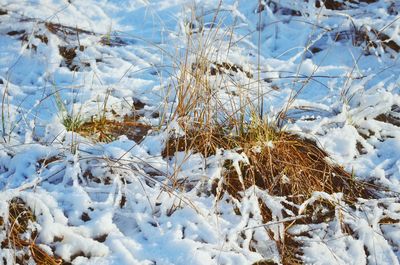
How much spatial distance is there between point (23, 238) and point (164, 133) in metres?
0.83

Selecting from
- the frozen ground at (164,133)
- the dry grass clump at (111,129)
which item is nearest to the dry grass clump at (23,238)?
the frozen ground at (164,133)

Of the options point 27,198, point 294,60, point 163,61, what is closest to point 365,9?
point 294,60

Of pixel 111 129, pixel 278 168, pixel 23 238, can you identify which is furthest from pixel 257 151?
pixel 23 238

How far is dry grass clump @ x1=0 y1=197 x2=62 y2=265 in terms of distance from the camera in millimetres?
1959

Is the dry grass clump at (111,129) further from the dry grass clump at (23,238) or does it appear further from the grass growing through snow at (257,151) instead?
the dry grass clump at (23,238)

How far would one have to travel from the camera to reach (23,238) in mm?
2002

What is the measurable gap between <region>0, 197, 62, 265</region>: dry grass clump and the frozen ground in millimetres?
29

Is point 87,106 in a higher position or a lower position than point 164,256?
higher

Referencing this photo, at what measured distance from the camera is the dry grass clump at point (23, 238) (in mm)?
1959

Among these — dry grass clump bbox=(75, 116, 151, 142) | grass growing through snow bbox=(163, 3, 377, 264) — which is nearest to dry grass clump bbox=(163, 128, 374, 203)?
grass growing through snow bbox=(163, 3, 377, 264)

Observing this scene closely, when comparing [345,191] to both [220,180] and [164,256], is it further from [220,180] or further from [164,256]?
[164,256]

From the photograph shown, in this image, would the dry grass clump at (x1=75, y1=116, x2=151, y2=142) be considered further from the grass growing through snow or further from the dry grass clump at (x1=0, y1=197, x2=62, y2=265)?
the dry grass clump at (x1=0, y1=197, x2=62, y2=265)

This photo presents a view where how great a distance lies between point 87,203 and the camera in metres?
2.17

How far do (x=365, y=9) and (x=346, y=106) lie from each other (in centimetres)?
133
